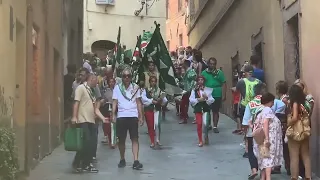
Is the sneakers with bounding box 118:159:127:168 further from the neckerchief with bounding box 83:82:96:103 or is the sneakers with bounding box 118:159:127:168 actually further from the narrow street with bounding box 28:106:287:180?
the neckerchief with bounding box 83:82:96:103

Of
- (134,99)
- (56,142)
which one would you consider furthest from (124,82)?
(56,142)

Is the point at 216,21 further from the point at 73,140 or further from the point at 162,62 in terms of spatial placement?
the point at 73,140

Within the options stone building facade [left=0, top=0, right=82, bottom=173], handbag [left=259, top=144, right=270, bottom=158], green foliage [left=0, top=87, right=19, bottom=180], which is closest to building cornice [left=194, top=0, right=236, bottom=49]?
stone building facade [left=0, top=0, right=82, bottom=173]

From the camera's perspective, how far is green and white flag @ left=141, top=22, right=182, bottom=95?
53.0 feet

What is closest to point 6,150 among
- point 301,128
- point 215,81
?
point 301,128

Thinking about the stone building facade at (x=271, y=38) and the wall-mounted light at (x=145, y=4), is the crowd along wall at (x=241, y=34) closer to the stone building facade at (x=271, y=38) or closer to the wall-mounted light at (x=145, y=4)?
the stone building facade at (x=271, y=38)

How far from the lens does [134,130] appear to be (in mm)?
10984

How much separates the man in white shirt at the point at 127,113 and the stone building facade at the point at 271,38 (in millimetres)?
2906

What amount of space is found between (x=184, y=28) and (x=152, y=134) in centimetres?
2357

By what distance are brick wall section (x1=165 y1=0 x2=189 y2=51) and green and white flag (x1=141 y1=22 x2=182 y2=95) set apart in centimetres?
1854

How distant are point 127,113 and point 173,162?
1.45 meters

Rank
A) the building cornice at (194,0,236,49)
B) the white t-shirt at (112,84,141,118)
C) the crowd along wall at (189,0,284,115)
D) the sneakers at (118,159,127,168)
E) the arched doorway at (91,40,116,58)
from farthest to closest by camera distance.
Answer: the arched doorway at (91,40,116,58) → the building cornice at (194,0,236,49) → the crowd along wall at (189,0,284,115) → the sneakers at (118,159,127,168) → the white t-shirt at (112,84,141,118)

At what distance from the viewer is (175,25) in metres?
39.3

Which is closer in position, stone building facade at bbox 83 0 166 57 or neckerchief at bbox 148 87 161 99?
neckerchief at bbox 148 87 161 99
